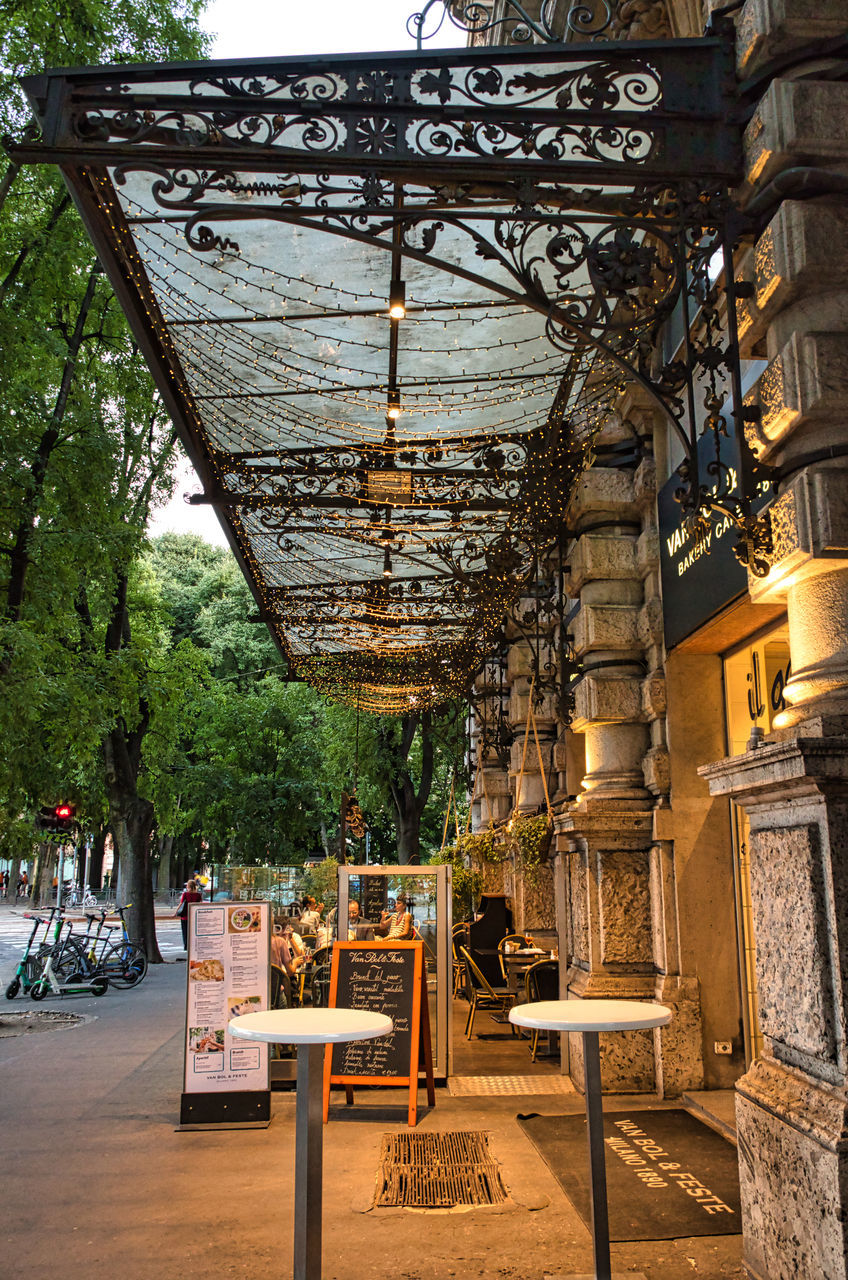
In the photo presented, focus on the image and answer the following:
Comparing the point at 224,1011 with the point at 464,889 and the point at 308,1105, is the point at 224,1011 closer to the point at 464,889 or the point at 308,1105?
the point at 308,1105

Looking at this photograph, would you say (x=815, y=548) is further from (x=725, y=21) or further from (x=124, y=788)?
(x=124, y=788)

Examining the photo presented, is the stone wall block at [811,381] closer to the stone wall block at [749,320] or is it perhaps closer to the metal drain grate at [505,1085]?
the stone wall block at [749,320]

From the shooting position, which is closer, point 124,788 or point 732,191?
point 732,191

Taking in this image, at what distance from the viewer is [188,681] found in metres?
18.0

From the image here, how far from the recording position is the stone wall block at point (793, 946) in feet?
11.3

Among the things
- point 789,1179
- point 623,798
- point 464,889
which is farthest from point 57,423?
point 789,1179

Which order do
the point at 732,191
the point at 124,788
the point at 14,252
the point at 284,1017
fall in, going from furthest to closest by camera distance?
the point at 124,788 < the point at 14,252 < the point at 732,191 < the point at 284,1017

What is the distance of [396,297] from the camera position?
603cm

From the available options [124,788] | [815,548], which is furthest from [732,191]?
[124,788]

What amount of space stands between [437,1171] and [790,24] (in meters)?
6.02

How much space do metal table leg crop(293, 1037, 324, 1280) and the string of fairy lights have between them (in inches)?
126

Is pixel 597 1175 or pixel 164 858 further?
pixel 164 858

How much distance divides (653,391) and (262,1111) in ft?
18.0

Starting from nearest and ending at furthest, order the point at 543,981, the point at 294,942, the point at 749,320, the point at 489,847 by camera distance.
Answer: the point at 749,320 → the point at 294,942 → the point at 543,981 → the point at 489,847
